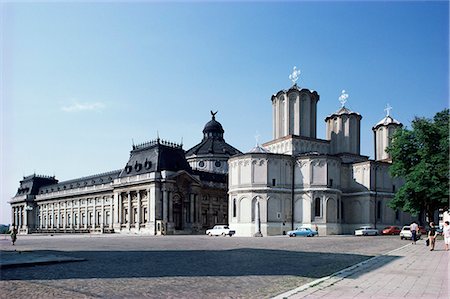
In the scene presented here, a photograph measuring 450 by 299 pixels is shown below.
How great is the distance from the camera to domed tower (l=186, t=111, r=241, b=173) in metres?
103

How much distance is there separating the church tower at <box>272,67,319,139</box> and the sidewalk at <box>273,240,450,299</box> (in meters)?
57.0

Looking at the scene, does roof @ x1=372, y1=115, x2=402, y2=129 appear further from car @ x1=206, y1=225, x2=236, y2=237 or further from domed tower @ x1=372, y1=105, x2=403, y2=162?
car @ x1=206, y1=225, x2=236, y2=237

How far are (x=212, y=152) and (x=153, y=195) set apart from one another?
84.1 feet

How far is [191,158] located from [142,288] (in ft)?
303

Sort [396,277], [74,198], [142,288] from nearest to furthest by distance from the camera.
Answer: [142,288] → [396,277] → [74,198]

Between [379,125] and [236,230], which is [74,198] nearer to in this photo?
[236,230]

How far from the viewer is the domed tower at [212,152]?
10275cm

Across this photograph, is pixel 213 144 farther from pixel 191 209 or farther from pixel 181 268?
pixel 181 268

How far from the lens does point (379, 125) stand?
8719 cm

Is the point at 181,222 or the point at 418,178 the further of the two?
the point at 181,222

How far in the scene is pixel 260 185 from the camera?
6681 centimetres

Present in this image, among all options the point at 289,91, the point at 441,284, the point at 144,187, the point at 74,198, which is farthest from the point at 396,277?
the point at 74,198

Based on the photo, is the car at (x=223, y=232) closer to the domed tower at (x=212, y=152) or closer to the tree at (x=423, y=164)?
the tree at (x=423, y=164)

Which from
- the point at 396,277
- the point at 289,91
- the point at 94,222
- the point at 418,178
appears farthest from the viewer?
the point at 94,222
